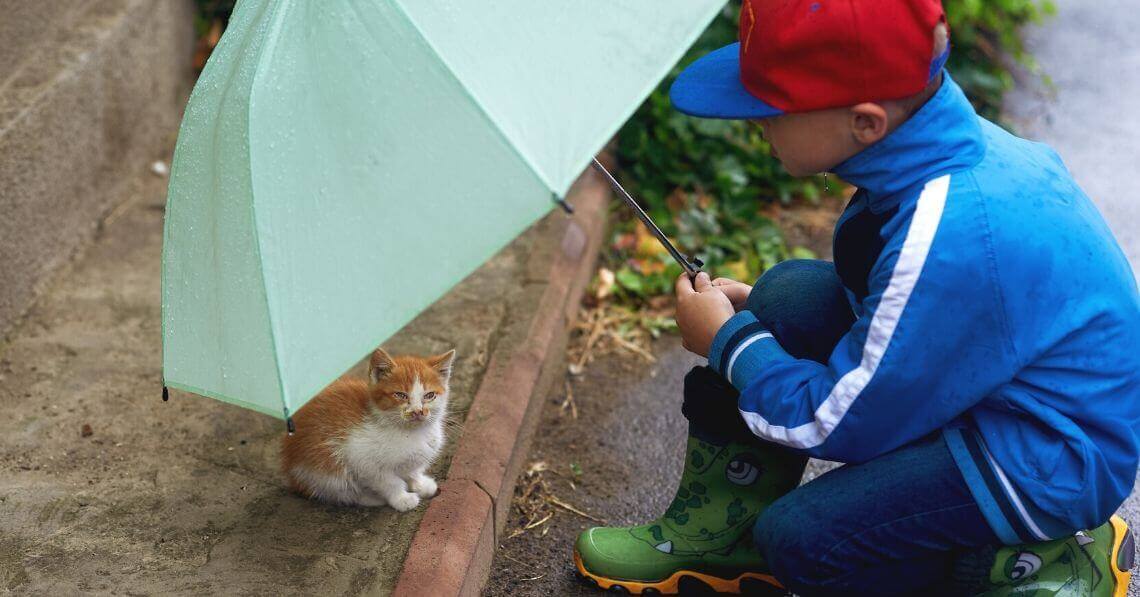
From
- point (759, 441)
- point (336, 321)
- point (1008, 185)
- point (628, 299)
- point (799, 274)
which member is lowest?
point (628, 299)

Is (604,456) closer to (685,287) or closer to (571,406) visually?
(571,406)

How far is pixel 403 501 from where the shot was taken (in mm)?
2574

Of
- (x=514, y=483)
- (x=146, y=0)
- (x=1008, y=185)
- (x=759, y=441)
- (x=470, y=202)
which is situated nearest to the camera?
(x=470, y=202)

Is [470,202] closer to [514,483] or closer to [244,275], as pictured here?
[244,275]

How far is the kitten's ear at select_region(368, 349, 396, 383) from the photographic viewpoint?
248cm

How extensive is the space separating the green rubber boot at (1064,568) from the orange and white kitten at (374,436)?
1.23 metres

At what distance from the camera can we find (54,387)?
10.0 feet

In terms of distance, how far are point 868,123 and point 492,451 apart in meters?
1.34

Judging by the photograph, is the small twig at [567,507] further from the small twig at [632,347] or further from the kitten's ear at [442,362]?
the small twig at [632,347]

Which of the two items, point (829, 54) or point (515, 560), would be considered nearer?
point (829, 54)

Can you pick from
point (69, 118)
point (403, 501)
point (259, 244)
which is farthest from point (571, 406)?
point (69, 118)

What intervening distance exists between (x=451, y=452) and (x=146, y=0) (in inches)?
94.5

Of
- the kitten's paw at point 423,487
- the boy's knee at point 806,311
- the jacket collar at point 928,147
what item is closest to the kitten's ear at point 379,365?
the kitten's paw at point 423,487

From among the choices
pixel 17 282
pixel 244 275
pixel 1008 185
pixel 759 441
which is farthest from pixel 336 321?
pixel 17 282
